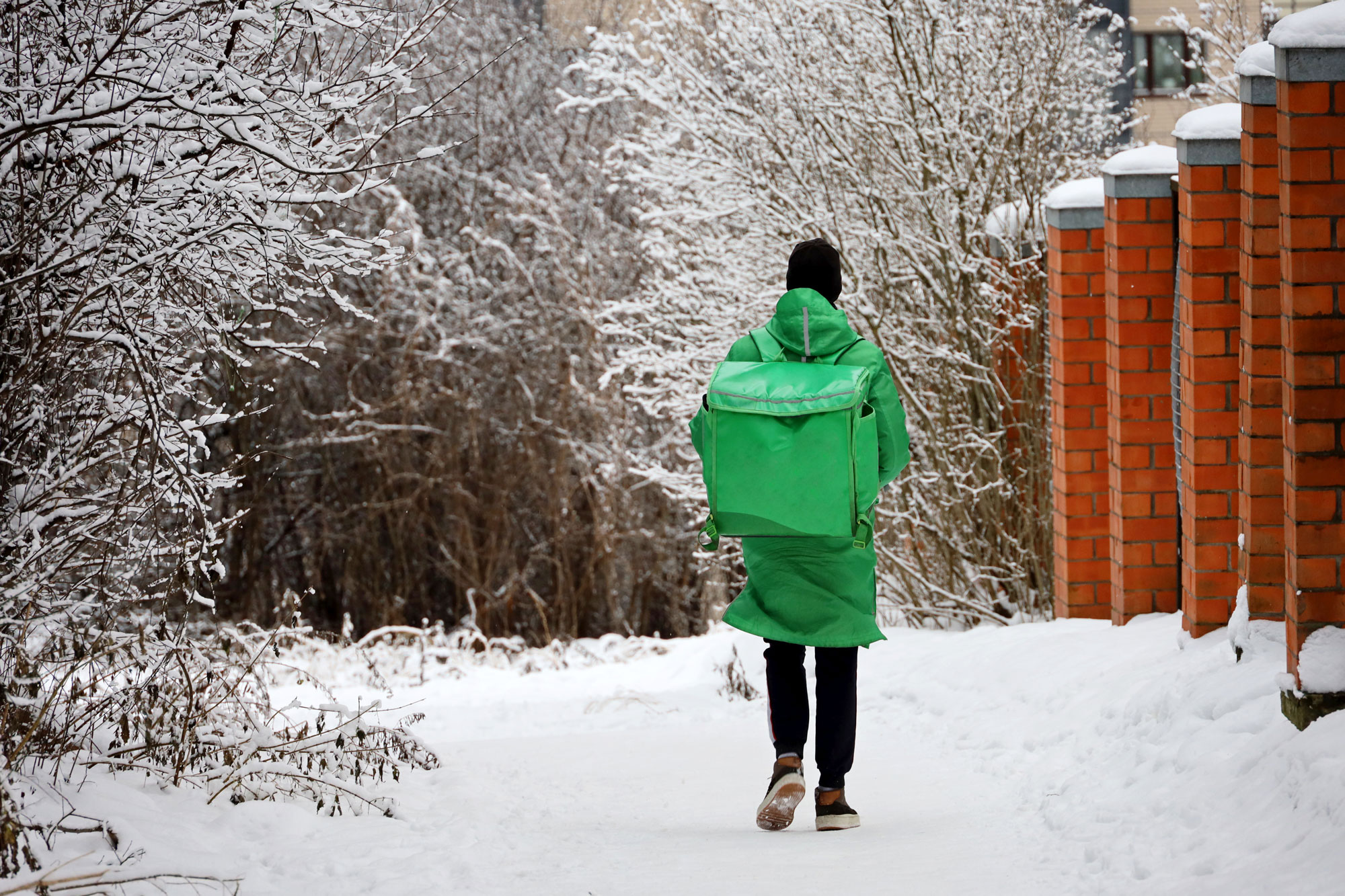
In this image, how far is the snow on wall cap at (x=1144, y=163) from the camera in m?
6.86

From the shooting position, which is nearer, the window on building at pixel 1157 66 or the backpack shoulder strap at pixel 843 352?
the backpack shoulder strap at pixel 843 352

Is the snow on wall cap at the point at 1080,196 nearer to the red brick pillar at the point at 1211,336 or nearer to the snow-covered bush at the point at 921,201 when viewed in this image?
the snow-covered bush at the point at 921,201

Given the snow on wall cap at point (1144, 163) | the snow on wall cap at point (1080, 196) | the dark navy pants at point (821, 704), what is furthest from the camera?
the snow on wall cap at point (1080, 196)

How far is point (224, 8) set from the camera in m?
4.56

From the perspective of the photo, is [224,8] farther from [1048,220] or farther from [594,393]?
[594,393]

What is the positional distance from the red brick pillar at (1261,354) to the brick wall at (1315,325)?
0.50 meters

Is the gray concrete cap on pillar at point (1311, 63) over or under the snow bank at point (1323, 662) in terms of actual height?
over

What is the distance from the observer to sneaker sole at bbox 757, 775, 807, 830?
4754 millimetres

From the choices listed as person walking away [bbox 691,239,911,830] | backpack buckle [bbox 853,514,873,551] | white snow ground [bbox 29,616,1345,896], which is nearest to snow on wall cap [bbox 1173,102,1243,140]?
white snow ground [bbox 29,616,1345,896]

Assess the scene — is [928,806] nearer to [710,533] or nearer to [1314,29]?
[710,533]

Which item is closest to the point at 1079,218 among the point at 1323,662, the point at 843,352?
the point at 843,352

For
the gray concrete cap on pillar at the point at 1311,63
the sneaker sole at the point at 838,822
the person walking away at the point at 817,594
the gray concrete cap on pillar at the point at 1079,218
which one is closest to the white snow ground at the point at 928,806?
the sneaker sole at the point at 838,822

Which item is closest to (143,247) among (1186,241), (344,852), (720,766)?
(344,852)

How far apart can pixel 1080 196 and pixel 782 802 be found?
421cm
